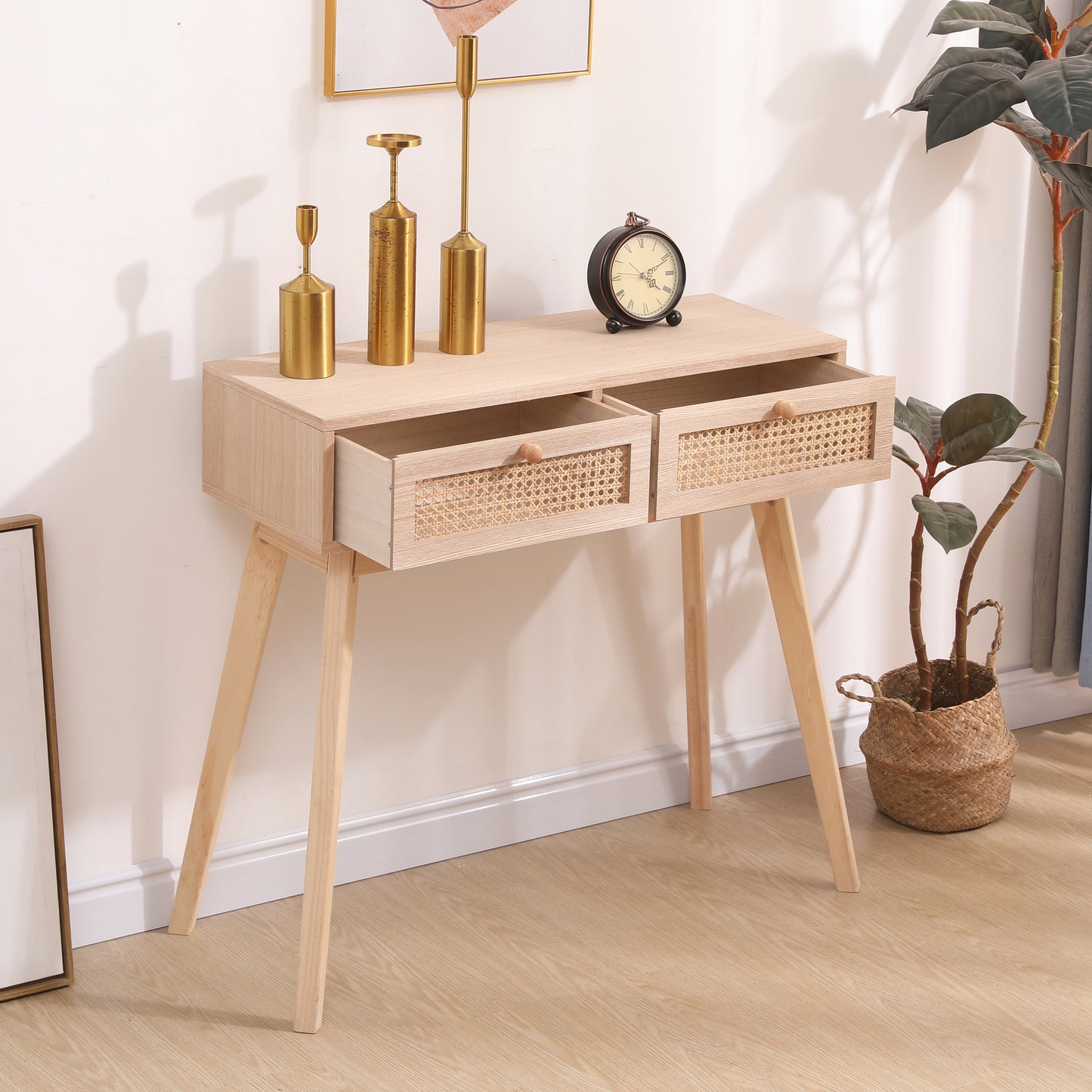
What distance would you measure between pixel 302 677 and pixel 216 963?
1.33ft

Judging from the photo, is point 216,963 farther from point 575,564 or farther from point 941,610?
point 941,610

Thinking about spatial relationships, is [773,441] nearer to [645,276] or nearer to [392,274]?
[645,276]

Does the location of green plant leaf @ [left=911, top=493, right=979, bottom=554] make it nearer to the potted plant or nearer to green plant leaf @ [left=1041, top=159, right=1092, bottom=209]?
the potted plant

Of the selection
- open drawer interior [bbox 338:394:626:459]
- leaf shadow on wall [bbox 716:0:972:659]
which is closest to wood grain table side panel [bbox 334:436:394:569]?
open drawer interior [bbox 338:394:626:459]

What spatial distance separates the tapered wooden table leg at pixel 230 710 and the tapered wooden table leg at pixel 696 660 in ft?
2.25

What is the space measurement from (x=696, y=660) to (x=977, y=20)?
3.46 ft

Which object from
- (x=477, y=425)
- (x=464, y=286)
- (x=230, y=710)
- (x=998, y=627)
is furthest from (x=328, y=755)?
(x=998, y=627)

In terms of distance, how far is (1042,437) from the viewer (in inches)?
98.1

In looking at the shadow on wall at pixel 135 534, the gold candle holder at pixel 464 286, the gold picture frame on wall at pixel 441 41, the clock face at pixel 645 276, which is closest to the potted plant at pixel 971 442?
the clock face at pixel 645 276

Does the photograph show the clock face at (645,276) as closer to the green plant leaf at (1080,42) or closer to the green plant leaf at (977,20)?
the green plant leaf at (977,20)

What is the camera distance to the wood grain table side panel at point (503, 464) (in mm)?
1756

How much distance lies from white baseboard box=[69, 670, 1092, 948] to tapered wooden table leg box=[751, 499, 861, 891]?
32 centimetres

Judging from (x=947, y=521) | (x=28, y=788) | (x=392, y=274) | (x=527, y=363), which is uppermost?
(x=392, y=274)

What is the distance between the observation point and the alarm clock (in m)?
2.12
